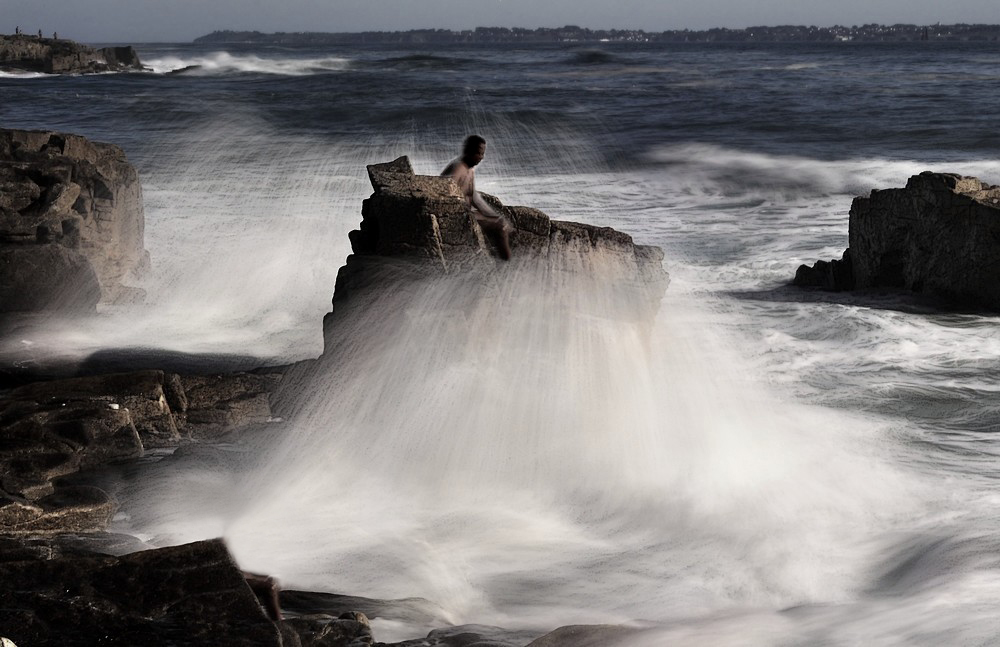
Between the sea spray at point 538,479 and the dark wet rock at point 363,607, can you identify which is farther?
the sea spray at point 538,479

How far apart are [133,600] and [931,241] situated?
→ 9628 mm

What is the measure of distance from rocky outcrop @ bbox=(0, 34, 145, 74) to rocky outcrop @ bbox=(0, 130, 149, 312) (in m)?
56.2

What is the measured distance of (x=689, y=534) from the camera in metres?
6.46

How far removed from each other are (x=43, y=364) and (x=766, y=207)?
14.3m

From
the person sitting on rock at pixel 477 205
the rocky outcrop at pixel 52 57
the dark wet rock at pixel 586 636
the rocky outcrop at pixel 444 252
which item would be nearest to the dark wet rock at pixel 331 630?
the dark wet rock at pixel 586 636

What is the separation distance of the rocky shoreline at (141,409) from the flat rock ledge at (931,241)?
4254 mm

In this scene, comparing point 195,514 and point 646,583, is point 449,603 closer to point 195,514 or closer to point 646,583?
point 646,583

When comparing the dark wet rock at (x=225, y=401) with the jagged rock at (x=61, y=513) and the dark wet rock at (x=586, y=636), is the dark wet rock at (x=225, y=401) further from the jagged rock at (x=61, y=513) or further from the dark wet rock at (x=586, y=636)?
the dark wet rock at (x=586, y=636)

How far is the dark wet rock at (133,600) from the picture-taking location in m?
3.80

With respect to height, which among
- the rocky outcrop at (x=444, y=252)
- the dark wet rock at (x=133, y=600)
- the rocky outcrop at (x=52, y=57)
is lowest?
the dark wet rock at (x=133, y=600)

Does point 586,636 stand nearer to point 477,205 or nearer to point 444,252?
point 444,252

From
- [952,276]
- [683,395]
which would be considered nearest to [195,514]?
[683,395]

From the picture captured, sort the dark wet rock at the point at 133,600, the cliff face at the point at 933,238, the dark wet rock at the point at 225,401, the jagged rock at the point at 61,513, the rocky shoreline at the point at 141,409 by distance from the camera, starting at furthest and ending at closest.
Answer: the cliff face at the point at 933,238, the dark wet rock at the point at 225,401, the jagged rock at the point at 61,513, the rocky shoreline at the point at 141,409, the dark wet rock at the point at 133,600

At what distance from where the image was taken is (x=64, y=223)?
10617mm
